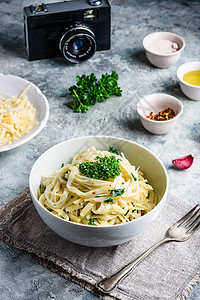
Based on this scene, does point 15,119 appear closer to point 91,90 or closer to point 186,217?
point 91,90

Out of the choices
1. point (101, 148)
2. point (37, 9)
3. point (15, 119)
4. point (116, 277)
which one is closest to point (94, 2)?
point (37, 9)

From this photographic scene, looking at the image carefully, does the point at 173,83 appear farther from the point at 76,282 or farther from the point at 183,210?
the point at 76,282

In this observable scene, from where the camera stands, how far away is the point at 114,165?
1445 mm

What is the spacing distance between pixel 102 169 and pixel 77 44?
1224 millimetres

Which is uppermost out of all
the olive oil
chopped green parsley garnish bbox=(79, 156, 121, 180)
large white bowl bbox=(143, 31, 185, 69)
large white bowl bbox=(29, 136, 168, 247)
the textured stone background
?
chopped green parsley garnish bbox=(79, 156, 121, 180)

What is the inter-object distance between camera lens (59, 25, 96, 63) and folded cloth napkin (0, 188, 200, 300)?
1.12 meters

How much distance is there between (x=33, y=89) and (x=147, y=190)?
2.86ft

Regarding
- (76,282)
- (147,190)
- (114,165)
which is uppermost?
(114,165)

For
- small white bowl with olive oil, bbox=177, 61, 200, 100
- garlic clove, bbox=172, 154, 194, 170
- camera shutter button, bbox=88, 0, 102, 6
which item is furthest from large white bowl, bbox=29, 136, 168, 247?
camera shutter button, bbox=88, 0, 102, 6

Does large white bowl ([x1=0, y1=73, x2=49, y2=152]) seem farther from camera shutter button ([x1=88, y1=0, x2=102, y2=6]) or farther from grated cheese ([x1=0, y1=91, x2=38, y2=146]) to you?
camera shutter button ([x1=88, y1=0, x2=102, y2=6])

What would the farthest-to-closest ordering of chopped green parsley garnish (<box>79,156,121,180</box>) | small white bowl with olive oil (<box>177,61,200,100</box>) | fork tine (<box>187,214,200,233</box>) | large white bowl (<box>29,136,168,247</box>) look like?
small white bowl with olive oil (<box>177,61,200,100</box>) → fork tine (<box>187,214,200,233</box>) → chopped green parsley garnish (<box>79,156,121,180</box>) → large white bowl (<box>29,136,168,247</box>)

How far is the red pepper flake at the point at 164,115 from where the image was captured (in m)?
2.05

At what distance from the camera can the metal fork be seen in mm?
1363

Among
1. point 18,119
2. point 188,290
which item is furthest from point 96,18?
point 188,290
